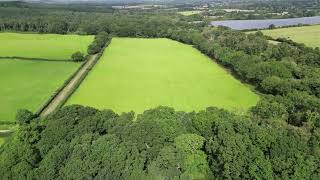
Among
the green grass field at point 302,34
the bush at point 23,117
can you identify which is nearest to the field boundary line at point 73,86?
the bush at point 23,117

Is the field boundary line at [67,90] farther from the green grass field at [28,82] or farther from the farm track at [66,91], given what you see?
the green grass field at [28,82]

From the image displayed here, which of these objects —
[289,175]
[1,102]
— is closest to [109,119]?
[289,175]

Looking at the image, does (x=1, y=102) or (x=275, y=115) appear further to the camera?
(x=1, y=102)

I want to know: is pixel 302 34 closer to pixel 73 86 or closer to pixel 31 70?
pixel 31 70

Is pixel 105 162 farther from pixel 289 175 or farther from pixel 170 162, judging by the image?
pixel 289 175

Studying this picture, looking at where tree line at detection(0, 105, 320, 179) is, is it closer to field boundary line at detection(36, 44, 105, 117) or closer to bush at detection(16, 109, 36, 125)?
bush at detection(16, 109, 36, 125)

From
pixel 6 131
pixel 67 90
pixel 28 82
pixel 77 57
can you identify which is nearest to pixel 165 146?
pixel 6 131

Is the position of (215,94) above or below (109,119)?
below
